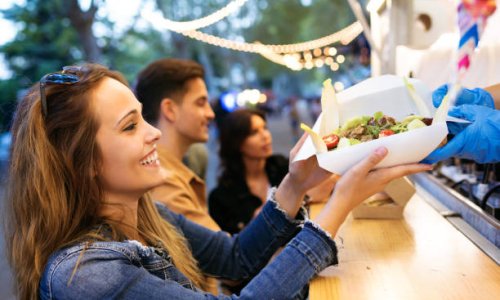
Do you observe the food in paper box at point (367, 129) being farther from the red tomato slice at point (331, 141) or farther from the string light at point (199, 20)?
the string light at point (199, 20)

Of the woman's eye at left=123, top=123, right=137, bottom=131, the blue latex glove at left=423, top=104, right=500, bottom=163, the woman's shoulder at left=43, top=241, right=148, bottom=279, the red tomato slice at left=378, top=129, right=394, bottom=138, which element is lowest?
the woman's shoulder at left=43, top=241, right=148, bottom=279

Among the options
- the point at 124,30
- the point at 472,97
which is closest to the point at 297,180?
the point at 472,97

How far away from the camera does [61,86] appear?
5.17 ft

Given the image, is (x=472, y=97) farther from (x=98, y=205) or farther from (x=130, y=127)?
(x=98, y=205)

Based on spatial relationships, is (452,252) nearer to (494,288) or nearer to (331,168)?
(494,288)

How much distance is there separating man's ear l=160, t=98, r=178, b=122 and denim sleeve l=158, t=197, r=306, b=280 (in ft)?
3.30

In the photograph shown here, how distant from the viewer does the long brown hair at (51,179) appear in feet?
4.80

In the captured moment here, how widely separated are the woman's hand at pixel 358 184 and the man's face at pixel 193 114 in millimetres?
1711

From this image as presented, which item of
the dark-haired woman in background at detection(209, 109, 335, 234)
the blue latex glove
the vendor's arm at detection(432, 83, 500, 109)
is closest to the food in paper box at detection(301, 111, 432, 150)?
the blue latex glove

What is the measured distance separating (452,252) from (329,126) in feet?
2.08

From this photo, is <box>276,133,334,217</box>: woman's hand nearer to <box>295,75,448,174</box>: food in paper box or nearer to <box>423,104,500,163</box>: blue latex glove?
<box>295,75,448,174</box>: food in paper box

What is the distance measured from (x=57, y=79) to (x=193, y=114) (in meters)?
1.54

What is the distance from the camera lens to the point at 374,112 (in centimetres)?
183

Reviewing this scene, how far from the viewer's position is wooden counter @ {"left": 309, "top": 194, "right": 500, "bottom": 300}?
1.37m
